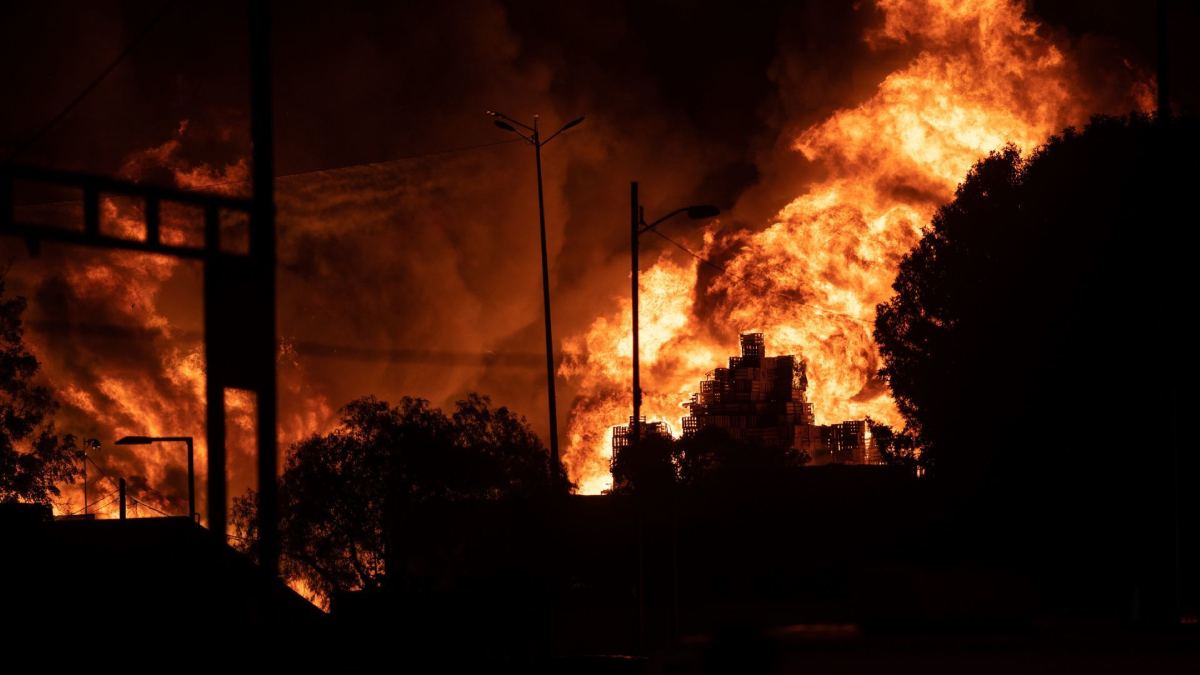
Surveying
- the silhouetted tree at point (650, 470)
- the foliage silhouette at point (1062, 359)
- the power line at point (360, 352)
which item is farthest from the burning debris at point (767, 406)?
the silhouetted tree at point (650, 470)

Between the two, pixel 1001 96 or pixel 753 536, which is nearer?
pixel 753 536

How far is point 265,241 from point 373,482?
22187 mm

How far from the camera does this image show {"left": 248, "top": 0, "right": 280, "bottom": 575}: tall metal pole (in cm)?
1678

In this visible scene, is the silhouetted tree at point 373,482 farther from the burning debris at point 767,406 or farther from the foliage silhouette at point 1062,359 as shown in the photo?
the burning debris at point 767,406

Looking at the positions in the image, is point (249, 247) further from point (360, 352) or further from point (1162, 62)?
point (360, 352)

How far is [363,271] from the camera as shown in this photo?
62.2 meters

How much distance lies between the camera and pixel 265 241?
18.0 m

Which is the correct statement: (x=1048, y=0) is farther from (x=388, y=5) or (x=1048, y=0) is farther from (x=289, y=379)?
(x=289, y=379)

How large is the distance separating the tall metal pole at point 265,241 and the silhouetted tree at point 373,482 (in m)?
20.1

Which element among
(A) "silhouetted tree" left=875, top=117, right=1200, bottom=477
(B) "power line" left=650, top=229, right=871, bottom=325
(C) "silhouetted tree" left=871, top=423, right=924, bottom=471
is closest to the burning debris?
(B) "power line" left=650, top=229, right=871, bottom=325

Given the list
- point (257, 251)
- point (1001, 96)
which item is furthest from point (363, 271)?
point (257, 251)

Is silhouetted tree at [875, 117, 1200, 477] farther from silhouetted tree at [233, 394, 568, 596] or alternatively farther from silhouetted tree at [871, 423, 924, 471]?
silhouetted tree at [233, 394, 568, 596]

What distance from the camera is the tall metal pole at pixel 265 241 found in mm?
16781

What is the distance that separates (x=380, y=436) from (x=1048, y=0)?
124ft
